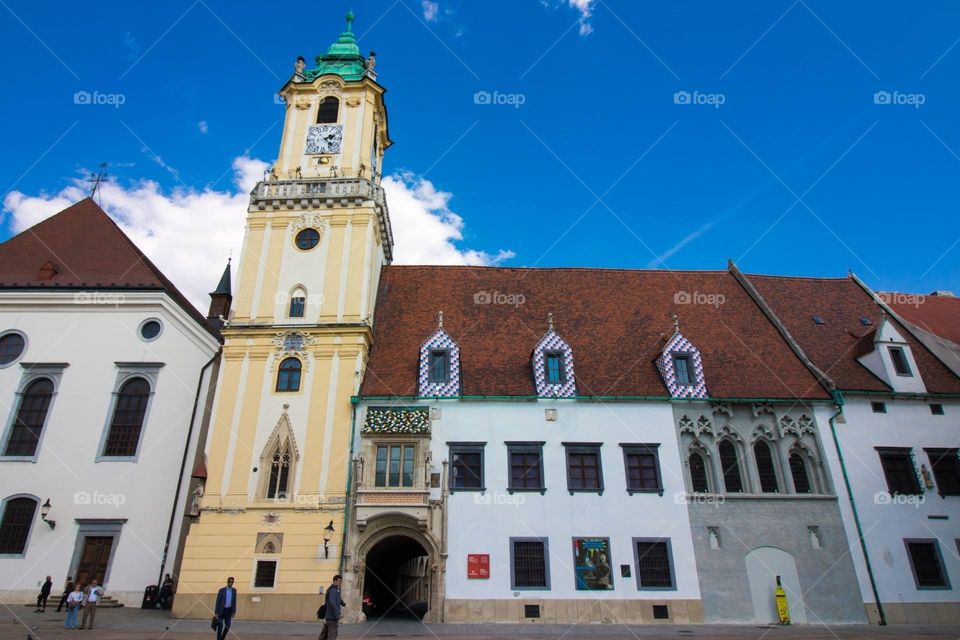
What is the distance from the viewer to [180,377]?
25.0 meters

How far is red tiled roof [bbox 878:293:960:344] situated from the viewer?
1144 inches

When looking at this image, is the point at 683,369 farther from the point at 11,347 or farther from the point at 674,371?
the point at 11,347

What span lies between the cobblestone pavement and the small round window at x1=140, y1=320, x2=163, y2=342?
1045 cm

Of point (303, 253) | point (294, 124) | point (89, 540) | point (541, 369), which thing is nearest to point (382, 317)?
point (303, 253)

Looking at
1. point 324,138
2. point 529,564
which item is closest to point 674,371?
point 529,564

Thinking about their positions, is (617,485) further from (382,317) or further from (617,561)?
(382,317)

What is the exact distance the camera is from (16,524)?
22.5 meters

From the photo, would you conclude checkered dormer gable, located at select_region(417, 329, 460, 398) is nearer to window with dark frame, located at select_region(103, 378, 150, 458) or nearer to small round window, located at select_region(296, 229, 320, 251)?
small round window, located at select_region(296, 229, 320, 251)

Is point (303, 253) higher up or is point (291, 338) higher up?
point (303, 253)

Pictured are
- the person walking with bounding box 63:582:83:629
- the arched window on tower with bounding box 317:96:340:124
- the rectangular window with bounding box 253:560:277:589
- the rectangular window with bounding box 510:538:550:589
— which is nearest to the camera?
the person walking with bounding box 63:582:83:629

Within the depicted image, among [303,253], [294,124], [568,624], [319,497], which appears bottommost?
[568,624]

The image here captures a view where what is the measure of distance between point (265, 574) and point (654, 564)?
13.2 m

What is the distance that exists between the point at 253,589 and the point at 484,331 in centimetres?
1305

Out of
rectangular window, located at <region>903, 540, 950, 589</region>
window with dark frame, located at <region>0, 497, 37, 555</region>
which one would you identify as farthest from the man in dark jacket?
rectangular window, located at <region>903, 540, 950, 589</region>
